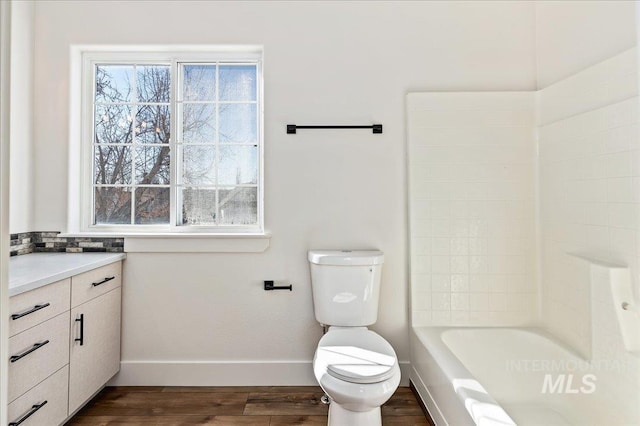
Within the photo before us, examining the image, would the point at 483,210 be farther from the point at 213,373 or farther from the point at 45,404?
the point at 45,404

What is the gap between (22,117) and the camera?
2.00m

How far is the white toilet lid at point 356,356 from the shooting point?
4.43ft

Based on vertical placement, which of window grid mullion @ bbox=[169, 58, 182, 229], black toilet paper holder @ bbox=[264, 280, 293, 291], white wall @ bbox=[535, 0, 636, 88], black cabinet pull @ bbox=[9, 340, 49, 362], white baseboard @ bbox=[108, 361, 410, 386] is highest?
white wall @ bbox=[535, 0, 636, 88]

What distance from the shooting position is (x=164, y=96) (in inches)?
87.0

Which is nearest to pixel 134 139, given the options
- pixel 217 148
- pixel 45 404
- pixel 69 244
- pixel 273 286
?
pixel 217 148

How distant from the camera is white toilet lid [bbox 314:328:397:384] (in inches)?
53.2

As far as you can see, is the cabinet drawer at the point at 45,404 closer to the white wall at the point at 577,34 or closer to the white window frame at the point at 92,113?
the white window frame at the point at 92,113

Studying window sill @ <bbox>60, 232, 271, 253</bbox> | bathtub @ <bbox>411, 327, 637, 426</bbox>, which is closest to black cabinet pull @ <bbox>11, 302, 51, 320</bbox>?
window sill @ <bbox>60, 232, 271, 253</bbox>

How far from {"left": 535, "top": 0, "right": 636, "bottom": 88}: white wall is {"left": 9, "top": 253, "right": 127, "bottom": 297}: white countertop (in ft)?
8.41

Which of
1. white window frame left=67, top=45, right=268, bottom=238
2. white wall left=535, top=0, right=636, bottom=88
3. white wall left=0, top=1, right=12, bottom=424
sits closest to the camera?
white wall left=0, top=1, right=12, bottom=424

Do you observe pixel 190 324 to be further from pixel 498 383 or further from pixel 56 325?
pixel 498 383

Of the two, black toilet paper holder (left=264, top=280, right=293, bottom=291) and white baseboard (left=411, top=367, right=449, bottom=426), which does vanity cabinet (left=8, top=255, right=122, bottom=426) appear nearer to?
black toilet paper holder (left=264, top=280, right=293, bottom=291)

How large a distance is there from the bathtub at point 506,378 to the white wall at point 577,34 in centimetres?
138

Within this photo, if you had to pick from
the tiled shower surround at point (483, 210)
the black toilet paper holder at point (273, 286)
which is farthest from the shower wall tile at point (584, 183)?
the black toilet paper holder at point (273, 286)
